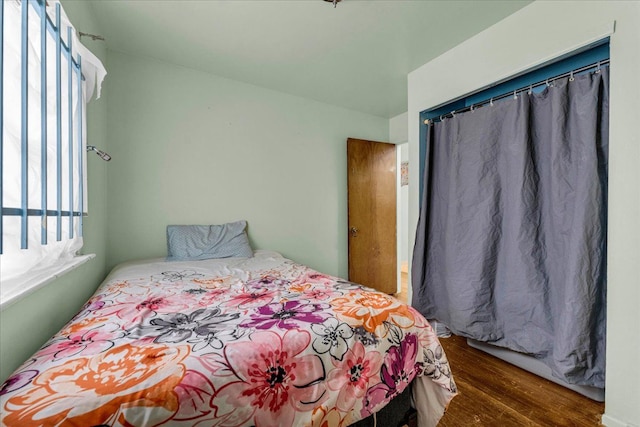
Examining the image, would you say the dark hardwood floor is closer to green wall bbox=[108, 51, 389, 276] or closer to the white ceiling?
green wall bbox=[108, 51, 389, 276]

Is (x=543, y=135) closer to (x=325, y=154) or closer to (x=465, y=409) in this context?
(x=465, y=409)

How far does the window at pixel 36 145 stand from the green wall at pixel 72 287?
122 mm

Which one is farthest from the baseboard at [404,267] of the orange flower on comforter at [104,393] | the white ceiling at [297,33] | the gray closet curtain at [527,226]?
the orange flower on comforter at [104,393]

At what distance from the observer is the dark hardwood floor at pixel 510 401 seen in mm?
1391

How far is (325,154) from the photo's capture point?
3330 millimetres

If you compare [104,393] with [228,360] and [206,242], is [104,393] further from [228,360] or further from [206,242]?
[206,242]

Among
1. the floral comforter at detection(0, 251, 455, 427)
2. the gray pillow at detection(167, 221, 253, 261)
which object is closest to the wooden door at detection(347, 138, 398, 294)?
the gray pillow at detection(167, 221, 253, 261)

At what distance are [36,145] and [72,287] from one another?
888 millimetres

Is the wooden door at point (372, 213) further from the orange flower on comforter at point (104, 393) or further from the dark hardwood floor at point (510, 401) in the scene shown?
the orange flower on comforter at point (104, 393)

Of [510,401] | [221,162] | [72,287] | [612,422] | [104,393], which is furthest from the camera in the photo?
[221,162]

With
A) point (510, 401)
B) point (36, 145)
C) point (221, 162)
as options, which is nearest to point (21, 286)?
point (36, 145)

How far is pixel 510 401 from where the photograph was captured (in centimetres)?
154

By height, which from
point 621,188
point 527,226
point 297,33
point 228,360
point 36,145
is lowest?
point 228,360

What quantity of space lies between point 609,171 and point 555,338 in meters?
1.03
